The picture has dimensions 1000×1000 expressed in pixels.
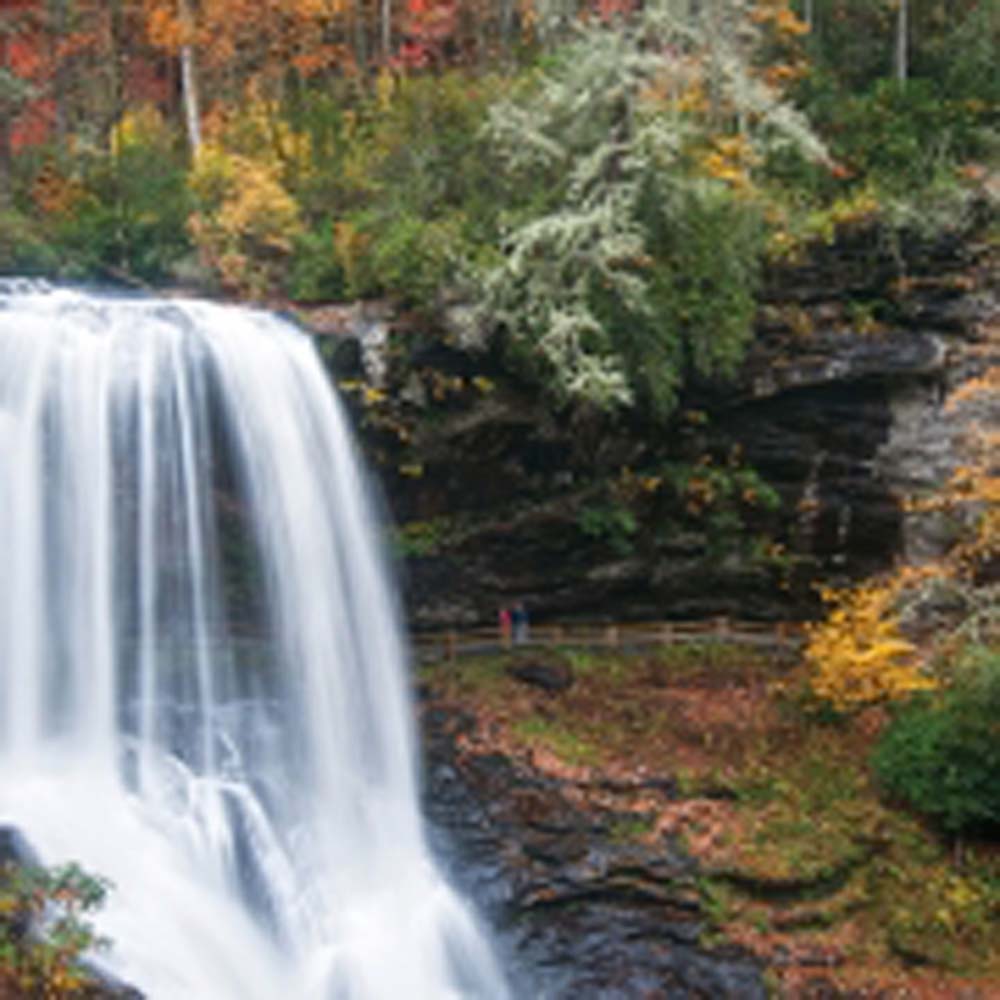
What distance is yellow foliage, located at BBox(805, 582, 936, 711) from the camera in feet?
45.7

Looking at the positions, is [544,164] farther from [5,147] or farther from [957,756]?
[5,147]

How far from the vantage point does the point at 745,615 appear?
18.0 meters

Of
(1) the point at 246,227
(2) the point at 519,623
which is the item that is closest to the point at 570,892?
(2) the point at 519,623

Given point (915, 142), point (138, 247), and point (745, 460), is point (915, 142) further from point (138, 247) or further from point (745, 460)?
point (138, 247)

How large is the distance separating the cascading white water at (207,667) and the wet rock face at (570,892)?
1.51 feet

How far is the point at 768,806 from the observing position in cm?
1321

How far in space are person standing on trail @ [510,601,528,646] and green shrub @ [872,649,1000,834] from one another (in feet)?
20.1

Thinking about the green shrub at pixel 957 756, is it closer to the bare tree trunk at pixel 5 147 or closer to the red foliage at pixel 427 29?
the bare tree trunk at pixel 5 147

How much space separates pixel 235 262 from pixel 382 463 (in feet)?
17.3

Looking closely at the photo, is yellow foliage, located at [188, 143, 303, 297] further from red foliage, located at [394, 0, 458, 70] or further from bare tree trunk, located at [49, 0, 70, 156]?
red foliage, located at [394, 0, 458, 70]

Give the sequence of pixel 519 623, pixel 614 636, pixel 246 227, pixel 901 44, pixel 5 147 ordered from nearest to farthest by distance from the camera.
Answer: pixel 519 623
pixel 614 636
pixel 246 227
pixel 5 147
pixel 901 44

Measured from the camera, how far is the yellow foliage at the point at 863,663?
13938 millimetres

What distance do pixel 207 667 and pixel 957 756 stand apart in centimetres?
1029

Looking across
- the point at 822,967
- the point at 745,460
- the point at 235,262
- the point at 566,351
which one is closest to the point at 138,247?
the point at 235,262
